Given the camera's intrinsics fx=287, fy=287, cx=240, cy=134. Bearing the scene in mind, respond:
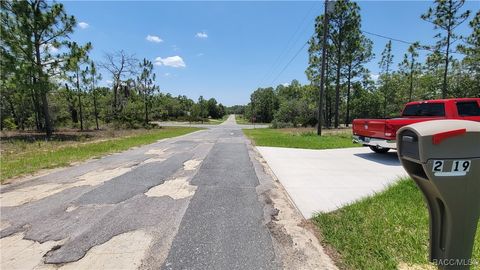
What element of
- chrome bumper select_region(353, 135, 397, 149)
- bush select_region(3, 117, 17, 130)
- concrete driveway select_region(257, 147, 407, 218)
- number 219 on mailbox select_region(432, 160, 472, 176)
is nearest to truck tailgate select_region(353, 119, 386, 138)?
chrome bumper select_region(353, 135, 397, 149)

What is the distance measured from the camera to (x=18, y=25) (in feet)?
59.6

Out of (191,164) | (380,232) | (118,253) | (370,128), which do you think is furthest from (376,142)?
(118,253)

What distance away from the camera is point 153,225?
380 cm

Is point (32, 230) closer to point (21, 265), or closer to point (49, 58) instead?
point (21, 265)

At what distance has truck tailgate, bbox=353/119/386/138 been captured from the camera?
8383 mm

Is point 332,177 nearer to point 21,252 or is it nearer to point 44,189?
point 21,252

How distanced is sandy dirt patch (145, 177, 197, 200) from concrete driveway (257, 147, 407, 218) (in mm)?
1925

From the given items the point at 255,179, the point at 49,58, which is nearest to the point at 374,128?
the point at 255,179

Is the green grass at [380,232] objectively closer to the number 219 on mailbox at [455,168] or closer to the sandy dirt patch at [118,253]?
the number 219 on mailbox at [455,168]

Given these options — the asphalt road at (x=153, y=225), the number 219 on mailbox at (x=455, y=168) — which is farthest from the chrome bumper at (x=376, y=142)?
the number 219 on mailbox at (x=455, y=168)

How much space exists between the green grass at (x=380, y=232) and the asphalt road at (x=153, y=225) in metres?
0.28

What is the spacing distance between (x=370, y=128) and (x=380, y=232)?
6.22m

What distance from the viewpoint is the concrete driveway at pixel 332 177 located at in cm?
483

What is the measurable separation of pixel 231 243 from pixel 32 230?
8.55 feet
